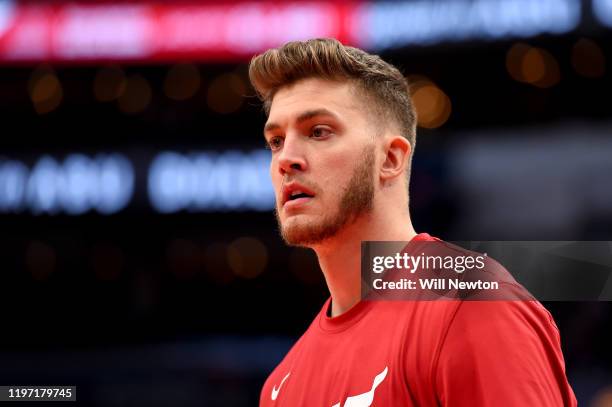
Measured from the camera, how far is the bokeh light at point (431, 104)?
1160cm

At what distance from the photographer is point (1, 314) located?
1184 centimetres

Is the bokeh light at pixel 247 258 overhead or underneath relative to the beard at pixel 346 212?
underneath

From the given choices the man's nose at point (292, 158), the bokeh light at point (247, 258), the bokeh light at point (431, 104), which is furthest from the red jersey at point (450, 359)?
the bokeh light at point (247, 258)

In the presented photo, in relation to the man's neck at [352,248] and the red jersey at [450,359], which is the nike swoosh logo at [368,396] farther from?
the man's neck at [352,248]

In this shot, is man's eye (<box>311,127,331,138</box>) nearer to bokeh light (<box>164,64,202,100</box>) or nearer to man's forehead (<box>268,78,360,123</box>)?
man's forehead (<box>268,78,360,123</box>)

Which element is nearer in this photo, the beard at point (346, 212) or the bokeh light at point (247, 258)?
the beard at point (346, 212)

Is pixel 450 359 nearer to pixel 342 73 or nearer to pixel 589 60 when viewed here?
pixel 342 73

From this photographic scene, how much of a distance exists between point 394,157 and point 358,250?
365 mm

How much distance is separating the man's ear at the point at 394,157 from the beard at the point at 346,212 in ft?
0.28

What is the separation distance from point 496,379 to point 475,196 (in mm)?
9088

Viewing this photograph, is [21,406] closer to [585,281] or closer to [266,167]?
[585,281]

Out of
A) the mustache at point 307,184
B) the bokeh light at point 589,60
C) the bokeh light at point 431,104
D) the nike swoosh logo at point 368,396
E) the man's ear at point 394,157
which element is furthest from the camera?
the bokeh light at point 431,104

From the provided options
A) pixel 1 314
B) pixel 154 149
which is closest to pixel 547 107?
pixel 154 149

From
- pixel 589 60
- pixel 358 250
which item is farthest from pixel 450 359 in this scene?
pixel 589 60
